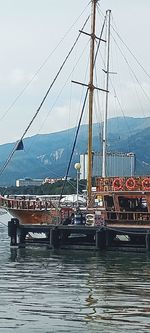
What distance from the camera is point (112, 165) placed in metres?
68.4

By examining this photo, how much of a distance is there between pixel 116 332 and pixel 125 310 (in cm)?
297

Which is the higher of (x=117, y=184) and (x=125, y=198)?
(x=117, y=184)

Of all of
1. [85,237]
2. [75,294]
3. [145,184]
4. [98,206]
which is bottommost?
[75,294]

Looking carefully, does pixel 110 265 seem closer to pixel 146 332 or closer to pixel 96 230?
pixel 96 230

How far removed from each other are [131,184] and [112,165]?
24.6 m

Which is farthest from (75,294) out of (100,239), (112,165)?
(112,165)

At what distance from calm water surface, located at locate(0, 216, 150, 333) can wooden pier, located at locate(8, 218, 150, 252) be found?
372 cm

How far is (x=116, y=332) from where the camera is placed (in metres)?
16.6

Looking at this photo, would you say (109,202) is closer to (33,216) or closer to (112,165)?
(33,216)

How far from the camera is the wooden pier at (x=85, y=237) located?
139 ft

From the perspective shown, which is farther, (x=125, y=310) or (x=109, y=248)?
(x=109, y=248)

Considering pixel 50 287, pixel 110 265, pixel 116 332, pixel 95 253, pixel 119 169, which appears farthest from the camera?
pixel 119 169

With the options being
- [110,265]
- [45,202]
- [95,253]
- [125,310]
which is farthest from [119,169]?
[125,310]

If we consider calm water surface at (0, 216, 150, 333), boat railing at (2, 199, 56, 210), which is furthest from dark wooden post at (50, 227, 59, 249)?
calm water surface at (0, 216, 150, 333)
